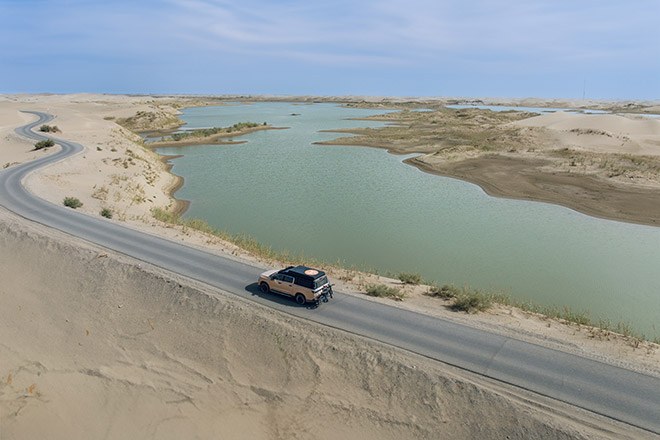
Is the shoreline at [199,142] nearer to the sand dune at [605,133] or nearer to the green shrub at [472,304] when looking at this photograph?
the sand dune at [605,133]

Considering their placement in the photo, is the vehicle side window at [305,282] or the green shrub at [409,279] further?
the green shrub at [409,279]

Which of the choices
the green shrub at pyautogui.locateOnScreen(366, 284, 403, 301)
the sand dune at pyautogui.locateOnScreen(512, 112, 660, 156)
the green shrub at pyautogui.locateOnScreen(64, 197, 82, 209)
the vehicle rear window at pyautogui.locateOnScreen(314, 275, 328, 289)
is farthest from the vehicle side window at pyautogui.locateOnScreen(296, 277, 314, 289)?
the sand dune at pyautogui.locateOnScreen(512, 112, 660, 156)

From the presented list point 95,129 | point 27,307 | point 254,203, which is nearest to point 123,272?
point 27,307

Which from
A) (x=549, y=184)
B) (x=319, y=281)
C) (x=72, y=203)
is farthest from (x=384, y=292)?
(x=549, y=184)

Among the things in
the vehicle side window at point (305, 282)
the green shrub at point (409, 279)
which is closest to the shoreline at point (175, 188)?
the vehicle side window at point (305, 282)

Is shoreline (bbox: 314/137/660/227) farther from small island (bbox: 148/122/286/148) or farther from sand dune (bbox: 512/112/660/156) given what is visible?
small island (bbox: 148/122/286/148)

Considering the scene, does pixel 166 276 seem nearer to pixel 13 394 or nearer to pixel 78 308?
pixel 78 308
